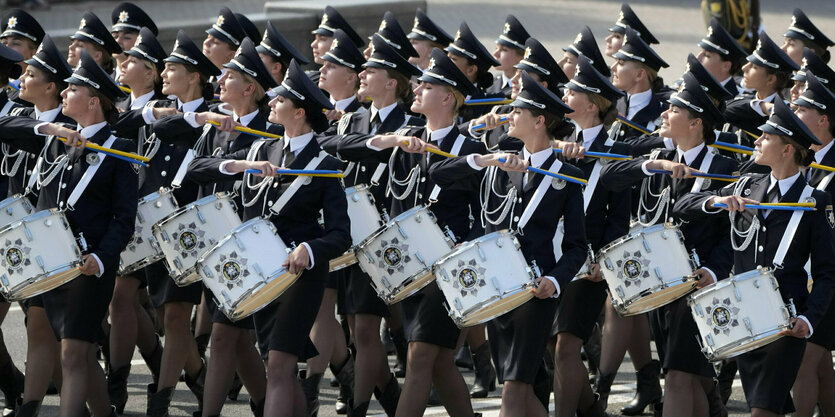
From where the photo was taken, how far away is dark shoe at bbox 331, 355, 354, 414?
991 centimetres

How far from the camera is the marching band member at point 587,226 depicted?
9156 millimetres

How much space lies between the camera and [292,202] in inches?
336

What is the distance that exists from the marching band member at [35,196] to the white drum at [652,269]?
3154mm

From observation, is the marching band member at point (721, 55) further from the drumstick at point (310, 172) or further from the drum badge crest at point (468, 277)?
the drum badge crest at point (468, 277)

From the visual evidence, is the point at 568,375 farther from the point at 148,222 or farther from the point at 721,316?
the point at 148,222

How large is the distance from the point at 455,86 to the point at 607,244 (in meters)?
1.24

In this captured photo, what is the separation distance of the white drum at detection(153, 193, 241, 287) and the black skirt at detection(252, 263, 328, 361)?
2.11 ft

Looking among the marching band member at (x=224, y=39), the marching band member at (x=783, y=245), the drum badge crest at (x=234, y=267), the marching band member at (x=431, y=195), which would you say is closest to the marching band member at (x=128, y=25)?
the marching band member at (x=224, y=39)

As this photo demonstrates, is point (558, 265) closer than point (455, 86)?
Yes

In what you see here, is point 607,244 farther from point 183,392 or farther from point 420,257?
point 183,392

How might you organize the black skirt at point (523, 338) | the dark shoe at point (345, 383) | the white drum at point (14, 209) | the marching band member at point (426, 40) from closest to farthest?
the black skirt at point (523, 338) → the white drum at point (14, 209) → the dark shoe at point (345, 383) → the marching band member at point (426, 40)

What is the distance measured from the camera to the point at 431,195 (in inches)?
360

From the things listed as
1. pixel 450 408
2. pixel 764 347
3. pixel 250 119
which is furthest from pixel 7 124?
pixel 764 347

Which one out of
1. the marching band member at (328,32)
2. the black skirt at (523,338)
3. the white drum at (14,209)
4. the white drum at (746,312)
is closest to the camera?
the white drum at (746,312)
